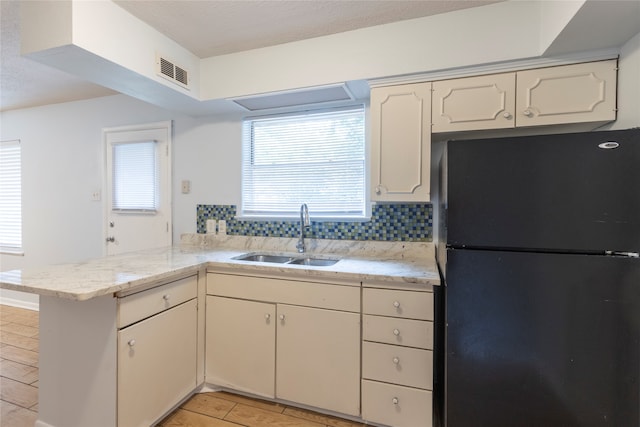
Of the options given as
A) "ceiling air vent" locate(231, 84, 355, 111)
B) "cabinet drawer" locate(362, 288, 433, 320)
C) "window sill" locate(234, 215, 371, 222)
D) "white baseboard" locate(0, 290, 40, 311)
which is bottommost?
"white baseboard" locate(0, 290, 40, 311)

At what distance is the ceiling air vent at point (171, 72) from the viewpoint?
2.01 meters

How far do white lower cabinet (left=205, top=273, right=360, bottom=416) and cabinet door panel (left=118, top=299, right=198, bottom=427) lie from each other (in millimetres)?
172

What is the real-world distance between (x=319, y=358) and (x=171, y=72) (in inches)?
83.9

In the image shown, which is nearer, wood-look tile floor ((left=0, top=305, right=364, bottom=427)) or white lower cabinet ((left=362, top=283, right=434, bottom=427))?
white lower cabinet ((left=362, top=283, right=434, bottom=427))

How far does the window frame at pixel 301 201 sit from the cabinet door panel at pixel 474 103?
2.00ft

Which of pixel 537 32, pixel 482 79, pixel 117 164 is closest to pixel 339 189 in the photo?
pixel 482 79

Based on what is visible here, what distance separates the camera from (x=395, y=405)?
1643 mm

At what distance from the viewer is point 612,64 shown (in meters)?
1.57

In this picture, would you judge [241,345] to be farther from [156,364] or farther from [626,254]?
[626,254]

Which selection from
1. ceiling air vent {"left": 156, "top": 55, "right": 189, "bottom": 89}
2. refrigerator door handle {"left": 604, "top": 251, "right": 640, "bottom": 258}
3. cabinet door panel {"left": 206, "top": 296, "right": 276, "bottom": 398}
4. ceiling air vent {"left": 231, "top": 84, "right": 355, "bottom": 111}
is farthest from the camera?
ceiling air vent {"left": 231, "top": 84, "right": 355, "bottom": 111}

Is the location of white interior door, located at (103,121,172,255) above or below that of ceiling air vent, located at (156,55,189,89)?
below

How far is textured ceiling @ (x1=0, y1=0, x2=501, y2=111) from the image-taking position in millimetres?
1733

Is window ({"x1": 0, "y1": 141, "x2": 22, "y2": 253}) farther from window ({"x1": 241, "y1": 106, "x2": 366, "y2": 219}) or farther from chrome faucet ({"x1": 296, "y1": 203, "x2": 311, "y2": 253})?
chrome faucet ({"x1": 296, "y1": 203, "x2": 311, "y2": 253})

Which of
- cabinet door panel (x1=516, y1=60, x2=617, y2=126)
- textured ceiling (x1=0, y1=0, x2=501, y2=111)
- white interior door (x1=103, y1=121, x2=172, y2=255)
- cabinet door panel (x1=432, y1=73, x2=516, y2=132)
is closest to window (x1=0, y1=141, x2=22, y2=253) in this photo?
white interior door (x1=103, y1=121, x2=172, y2=255)
